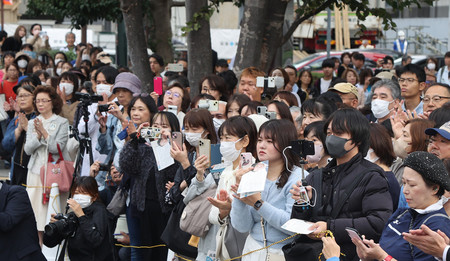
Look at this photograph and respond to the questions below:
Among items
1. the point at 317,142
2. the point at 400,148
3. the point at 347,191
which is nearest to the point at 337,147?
the point at 347,191

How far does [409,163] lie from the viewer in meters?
4.50

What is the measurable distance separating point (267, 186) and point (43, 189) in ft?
14.1

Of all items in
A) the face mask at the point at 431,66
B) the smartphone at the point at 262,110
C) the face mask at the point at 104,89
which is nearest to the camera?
the smartphone at the point at 262,110

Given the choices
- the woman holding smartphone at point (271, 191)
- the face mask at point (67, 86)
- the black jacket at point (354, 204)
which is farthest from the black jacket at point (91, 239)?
the face mask at point (67, 86)

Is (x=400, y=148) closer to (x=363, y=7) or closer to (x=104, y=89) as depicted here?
(x=104, y=89)

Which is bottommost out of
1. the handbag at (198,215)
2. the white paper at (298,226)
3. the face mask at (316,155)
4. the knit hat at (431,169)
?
the handbag at (198,215)

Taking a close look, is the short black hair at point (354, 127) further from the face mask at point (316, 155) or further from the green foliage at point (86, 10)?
the green foliage at point (86, 10)

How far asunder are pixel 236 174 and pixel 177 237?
1.41 m

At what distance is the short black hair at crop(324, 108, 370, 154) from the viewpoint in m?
5.10

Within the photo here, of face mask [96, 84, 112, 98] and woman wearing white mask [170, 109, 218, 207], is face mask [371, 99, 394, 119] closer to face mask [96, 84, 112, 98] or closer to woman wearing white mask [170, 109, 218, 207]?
woman wearing white mask [170, 109, 218, 207]

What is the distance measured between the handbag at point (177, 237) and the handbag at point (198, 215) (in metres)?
0.25

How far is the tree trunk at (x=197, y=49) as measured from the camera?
1133 cm

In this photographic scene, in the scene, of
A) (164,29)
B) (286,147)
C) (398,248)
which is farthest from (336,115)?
(164,29)

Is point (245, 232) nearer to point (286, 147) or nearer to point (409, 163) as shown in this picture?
Answer: point (286, 147)
